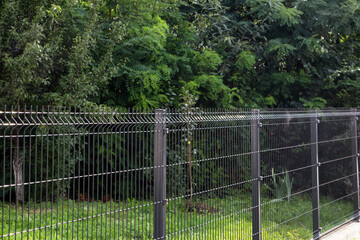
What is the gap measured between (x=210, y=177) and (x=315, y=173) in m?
3.53

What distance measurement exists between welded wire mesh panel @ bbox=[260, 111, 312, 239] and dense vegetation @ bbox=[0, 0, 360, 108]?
3.84 m

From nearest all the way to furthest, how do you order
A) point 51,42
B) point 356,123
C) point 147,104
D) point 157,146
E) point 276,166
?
point 157,146 → point 276,166 → point 51,42 → point 356,123 → point 147,104

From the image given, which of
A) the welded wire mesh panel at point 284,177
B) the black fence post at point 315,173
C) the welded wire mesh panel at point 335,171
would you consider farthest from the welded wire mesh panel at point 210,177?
the welded wire mesh panel at point 335,171

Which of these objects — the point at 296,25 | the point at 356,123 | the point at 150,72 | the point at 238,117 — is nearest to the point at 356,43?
the point at 296,25

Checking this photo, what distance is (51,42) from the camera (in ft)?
30.4

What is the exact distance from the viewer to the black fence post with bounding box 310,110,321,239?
835cm

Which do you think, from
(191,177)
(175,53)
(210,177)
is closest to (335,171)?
(191,177)

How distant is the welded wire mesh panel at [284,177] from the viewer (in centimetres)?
690

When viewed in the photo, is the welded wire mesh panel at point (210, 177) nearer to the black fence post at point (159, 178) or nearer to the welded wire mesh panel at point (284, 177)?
the black fence post at point (159, 178)

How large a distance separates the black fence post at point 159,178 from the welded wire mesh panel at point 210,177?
0.60ft

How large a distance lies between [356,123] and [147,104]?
5016 millimetres

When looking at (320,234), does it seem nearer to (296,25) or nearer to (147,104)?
(147,104)

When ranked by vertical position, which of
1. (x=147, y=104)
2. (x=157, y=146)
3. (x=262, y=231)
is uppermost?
(x=147, y=104)

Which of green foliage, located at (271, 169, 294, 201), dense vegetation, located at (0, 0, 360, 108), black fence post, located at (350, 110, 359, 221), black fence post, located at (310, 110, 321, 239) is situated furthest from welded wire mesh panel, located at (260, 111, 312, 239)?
dense vegetation, located at (0, 0, 360, 108)
